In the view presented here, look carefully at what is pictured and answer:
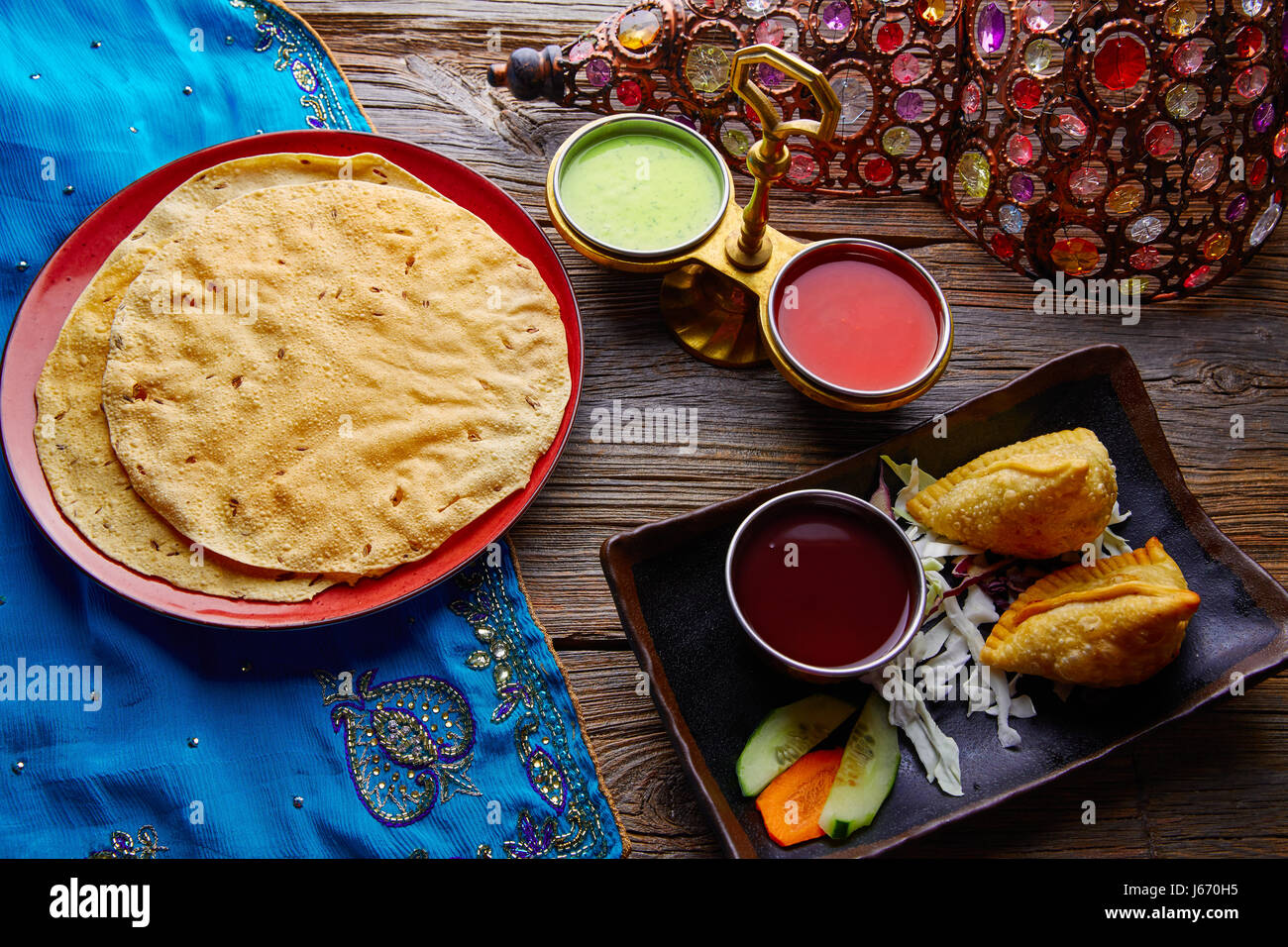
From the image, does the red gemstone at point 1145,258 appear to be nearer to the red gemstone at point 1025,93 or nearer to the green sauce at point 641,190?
the red gemstone at point 1025,93

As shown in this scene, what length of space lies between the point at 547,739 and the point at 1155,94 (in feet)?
5.14

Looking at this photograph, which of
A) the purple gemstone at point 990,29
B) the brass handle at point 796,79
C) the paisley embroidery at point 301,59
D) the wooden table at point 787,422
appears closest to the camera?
the brass handle at point 796,79

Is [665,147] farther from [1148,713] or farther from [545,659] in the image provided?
[1148,713]

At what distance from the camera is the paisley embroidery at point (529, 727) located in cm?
162

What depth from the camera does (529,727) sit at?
5.51ft

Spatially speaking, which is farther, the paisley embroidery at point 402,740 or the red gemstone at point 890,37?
the red gemstone at point 890,37

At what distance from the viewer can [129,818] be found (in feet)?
5.17

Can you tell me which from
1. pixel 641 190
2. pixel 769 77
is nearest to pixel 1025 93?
pixel 769 77

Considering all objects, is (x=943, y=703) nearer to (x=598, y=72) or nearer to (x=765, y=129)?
(x=765, y=129)

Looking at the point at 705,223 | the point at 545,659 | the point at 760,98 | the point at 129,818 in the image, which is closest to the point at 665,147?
the point at 705,223

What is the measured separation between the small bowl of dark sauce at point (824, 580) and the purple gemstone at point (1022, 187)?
748mm

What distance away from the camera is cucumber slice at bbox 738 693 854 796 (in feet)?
5.19

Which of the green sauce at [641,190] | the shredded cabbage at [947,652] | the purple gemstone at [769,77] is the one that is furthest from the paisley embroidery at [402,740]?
the purple gemstone at [769,77]

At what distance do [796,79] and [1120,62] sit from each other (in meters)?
0.64
